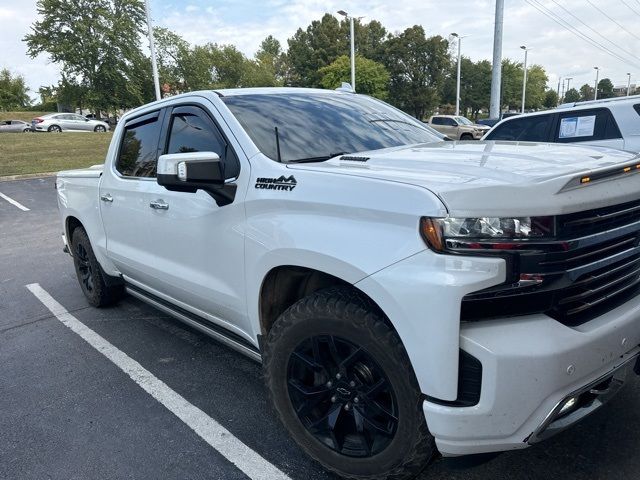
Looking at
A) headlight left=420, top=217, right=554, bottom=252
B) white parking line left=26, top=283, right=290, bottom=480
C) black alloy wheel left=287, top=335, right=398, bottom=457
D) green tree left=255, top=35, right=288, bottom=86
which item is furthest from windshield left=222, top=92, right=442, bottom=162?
green tree left=255, top=35, right=288, bottom=86

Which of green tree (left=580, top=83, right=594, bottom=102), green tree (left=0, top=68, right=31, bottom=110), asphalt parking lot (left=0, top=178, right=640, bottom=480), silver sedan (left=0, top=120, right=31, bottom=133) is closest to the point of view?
asphalt parking lot (left=0, top=178, right=640, bottom=480)

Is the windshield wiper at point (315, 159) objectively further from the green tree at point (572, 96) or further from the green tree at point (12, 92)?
the green tree at point (572, 96)

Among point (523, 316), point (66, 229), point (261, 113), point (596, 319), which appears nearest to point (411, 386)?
point (523, 316)

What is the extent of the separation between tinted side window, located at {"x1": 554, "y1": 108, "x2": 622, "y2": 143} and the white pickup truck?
4992 millimetres

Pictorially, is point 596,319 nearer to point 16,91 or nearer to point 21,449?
point 21,449

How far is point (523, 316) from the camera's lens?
1.80m

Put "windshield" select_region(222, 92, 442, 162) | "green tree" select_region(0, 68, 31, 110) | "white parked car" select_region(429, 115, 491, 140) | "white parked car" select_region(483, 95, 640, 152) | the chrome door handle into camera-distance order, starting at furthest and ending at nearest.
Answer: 1. "green tree" select_region(0, 68, 31, 110)
2. "white parked car" select_region(429, 115, 491, 140)
3. "white parked car" select_region(483, 95, 640, 152)
4. the chrome door handle
5. "windshield" select_region(222, 92, 442, 162)

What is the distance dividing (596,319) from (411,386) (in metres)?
0.77

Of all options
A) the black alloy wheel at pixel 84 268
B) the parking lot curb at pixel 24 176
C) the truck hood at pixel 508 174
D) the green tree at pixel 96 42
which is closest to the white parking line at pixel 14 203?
the parking lot curb at pixel 24 176

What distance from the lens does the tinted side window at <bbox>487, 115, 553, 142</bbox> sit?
7367 millimetres

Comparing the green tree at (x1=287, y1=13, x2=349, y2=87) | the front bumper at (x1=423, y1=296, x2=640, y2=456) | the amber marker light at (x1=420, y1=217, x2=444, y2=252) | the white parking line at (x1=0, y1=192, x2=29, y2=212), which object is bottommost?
the white parking line at (x1=0, y1=192, x2=29, y2=212)

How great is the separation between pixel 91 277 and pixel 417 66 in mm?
61552

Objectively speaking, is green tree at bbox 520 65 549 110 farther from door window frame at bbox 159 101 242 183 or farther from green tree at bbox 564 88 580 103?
door window frame at bbox 159 101 242 183

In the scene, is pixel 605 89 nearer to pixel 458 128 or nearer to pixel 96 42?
pixel 458 128
